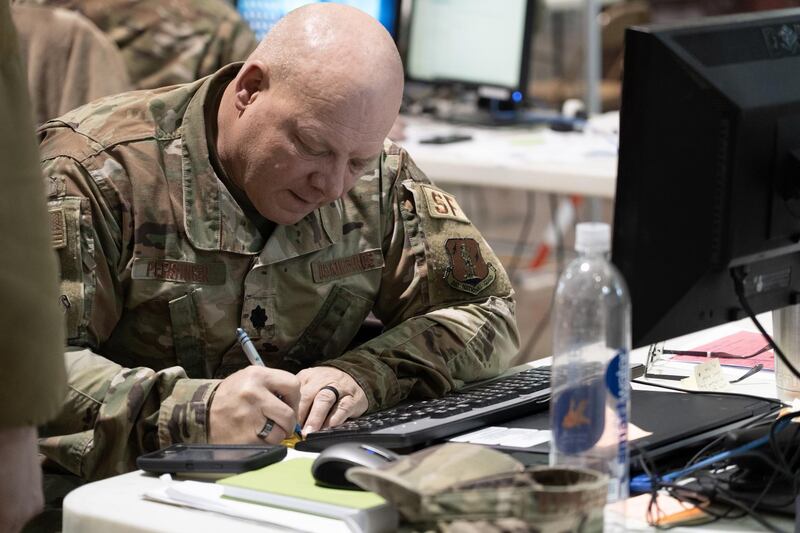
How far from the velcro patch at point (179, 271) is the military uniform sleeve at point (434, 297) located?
22cm

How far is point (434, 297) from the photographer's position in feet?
6.18

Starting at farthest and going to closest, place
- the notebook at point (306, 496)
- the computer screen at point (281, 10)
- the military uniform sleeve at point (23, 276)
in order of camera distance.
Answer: the computer screen at point (281, 10)
the notebook at point (306, 496)
the military uniform sleeve at point (23, 276)

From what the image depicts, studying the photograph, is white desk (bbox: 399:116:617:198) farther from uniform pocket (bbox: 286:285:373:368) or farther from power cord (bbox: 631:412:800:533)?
power cord (bbox: 631:412:800:533)

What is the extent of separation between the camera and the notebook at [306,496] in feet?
3.76

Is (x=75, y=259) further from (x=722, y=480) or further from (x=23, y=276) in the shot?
(x=722, y=480)

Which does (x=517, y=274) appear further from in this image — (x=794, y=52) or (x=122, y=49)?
(x=794, y=52)

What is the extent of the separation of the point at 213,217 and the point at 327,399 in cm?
34

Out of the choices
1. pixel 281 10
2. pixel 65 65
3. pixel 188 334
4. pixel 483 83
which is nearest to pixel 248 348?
pixel 188 334

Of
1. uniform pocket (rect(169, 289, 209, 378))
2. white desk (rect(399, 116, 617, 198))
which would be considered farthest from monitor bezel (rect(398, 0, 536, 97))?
uniform pocket (rect(169, 289, 209, 378))

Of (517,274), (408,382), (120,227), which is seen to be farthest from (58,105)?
(517,274)

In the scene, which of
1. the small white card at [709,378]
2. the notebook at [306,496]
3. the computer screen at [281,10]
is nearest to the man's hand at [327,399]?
the notebook at [306,496]

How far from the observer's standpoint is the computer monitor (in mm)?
1244

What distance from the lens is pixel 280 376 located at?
57.9 inches

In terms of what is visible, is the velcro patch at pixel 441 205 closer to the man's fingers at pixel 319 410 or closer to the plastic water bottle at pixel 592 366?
the man's fingers at pixel 319 410
